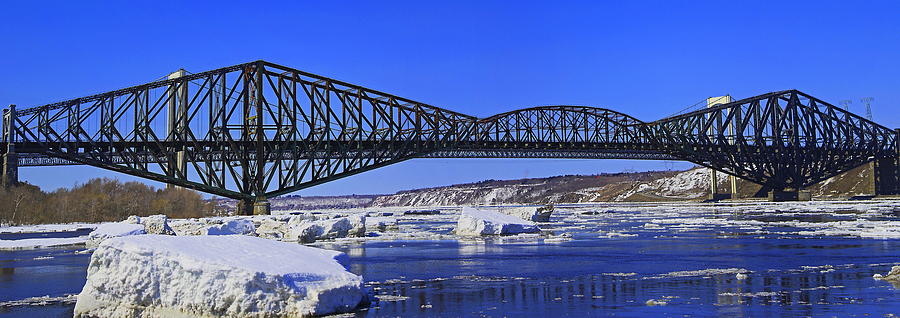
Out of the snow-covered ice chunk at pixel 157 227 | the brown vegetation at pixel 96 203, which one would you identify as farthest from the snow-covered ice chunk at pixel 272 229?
the brown vegetation at pixel 96 203

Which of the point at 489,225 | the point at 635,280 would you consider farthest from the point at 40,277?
the point at 489,225

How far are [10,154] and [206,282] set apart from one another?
2975 inches

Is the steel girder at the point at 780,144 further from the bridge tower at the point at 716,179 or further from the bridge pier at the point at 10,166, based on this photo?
the bridge pier at the point at 10,166

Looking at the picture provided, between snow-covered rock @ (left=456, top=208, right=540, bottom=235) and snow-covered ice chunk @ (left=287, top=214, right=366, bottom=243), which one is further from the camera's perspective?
snow-covered rock @ (left=456, top=208, right=540, bottom=235)

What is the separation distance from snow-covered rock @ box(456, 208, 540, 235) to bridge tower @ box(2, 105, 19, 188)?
55727 millimetres

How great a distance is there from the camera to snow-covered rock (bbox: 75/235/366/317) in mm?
10875

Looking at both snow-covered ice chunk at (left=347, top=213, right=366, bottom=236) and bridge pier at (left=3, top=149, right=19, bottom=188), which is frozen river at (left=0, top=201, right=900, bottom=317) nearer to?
snow-covered ice chunk at (left=347, top=213, right=366, bottom=236)

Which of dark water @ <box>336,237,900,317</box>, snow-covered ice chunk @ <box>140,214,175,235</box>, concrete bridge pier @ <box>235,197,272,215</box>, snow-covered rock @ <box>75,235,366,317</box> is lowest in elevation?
dark water @ <box>336,237,900,317</box>

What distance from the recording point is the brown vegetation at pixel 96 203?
6588cm

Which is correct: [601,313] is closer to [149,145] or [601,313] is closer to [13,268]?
[13,268]

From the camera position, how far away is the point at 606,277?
16.0 metres

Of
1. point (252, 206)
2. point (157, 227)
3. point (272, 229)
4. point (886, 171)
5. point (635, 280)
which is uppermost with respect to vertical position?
point (886, 171)

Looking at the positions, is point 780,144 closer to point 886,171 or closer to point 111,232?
point 886,171

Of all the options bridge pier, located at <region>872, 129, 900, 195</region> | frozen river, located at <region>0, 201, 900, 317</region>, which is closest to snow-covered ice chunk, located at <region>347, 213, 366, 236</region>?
frozen river, located at <region>0, 201, 900, 317</region>
